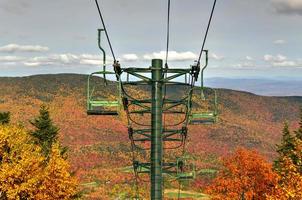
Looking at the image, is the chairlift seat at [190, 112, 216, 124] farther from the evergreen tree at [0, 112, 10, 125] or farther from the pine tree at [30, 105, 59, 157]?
the evergreen tree at [0, 112, 10, 125]

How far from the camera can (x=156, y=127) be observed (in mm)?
13867

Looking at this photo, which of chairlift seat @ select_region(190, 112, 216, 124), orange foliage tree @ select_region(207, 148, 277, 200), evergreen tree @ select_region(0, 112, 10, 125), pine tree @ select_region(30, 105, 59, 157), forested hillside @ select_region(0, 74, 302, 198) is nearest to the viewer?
chairlift seat @ select_region(190, 112, 216, 124)

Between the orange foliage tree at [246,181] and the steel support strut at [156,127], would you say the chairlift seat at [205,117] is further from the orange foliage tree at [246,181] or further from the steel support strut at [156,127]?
the orange foliage tree at [246,181]

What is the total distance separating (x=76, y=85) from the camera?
624 ft

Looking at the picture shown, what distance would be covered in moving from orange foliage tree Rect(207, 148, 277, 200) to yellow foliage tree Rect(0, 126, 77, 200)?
51.2 ft

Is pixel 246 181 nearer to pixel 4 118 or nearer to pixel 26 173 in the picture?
pixel 26 173

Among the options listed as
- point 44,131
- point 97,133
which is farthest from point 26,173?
point 97,133

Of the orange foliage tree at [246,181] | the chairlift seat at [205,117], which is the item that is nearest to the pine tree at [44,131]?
the orange foliage tree at [246,181]

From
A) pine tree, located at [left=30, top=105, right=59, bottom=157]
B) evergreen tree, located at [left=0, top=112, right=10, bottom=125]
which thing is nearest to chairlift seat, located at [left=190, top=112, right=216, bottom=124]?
pine tree, located at [left=30, top=105, right=59, bottom=157]

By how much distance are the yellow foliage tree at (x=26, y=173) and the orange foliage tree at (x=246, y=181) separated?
15601mm

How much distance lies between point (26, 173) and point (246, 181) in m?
21.8

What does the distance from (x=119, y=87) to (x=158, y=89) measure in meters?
1.33

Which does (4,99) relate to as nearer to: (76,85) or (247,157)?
(76,85)

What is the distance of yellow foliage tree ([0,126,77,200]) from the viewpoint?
3269 cm
